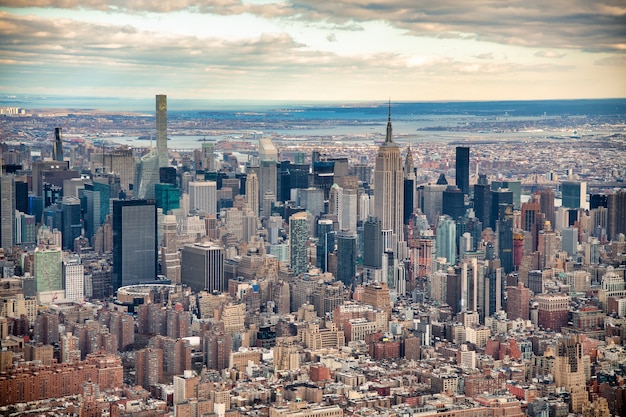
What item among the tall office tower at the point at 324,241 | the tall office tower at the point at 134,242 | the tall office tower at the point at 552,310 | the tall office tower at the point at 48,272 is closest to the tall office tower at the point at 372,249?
the tall office tower at the point at 324,241

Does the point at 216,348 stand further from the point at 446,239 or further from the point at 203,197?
the point at 203,197

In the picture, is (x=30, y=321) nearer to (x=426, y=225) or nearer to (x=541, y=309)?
(x=541, y=309)

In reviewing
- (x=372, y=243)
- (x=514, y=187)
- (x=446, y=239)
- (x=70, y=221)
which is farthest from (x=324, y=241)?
(x=70, y=221)

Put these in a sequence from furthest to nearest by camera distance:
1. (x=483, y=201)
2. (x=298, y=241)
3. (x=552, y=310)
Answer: (x=483, y=201), (x=298, y=241), (x=552, y=310)

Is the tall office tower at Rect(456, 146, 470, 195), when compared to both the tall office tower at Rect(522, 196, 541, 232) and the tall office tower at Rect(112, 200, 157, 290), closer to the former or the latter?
the tall office tower at Rect(522, 196, 541, 232)

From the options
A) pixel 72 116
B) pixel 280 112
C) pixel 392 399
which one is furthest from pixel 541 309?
pixel 72 116
